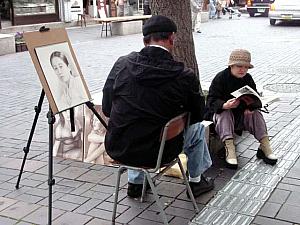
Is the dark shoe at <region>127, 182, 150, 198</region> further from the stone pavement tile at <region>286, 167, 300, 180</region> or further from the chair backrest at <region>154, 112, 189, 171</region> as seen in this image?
the stone pavement tile at <region>286, 167, 300, 180</region>

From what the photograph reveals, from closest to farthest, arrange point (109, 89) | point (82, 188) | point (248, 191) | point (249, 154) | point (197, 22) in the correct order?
point (109, 89), point (248, 191), point (82, 188), point (249, 154), point (197, 22)

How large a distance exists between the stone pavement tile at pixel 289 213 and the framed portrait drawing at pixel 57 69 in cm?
179

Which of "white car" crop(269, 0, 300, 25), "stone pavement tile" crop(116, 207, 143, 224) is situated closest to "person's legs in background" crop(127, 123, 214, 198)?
"stone pavement tile" crop(116, 207, 143, 224)

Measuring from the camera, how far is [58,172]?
15.7 feet

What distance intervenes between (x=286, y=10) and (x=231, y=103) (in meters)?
16.2

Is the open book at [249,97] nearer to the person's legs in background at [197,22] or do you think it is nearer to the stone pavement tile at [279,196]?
the stone pavement tile at [279,196]

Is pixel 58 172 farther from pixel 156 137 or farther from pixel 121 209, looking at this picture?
pixel 156 137

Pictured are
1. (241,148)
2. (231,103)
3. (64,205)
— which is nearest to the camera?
(64,205)

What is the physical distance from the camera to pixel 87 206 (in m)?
4.04

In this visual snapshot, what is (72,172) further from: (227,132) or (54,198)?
(227,132)

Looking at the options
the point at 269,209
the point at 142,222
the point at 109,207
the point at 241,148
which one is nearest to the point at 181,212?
the point at 142,222

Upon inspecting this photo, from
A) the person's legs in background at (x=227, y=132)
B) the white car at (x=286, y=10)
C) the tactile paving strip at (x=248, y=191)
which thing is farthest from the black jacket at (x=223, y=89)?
the white car at (x=286, y=10)

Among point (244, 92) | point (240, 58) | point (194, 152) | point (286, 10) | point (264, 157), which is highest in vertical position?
point (286, 10)

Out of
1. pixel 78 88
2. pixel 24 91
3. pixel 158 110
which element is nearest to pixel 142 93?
pixel 158 110
